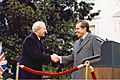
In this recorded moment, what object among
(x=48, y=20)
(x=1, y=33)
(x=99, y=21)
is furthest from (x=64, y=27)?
(x=99, y=21)

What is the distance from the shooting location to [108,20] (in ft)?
92.1

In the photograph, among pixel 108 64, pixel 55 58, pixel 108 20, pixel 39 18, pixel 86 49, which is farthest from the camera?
pixel 108 20

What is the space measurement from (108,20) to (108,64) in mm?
21148

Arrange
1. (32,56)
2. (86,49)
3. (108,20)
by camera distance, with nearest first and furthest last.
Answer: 1. (86,49)
2. (32,56)
3. (108,20)

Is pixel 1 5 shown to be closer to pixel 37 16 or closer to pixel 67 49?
pixel 37 16

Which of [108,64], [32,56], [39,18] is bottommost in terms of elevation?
[108,64]

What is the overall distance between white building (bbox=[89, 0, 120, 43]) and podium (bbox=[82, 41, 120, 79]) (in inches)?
804

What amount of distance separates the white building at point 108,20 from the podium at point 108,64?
20423 mm

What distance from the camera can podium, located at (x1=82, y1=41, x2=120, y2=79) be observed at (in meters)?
7.08

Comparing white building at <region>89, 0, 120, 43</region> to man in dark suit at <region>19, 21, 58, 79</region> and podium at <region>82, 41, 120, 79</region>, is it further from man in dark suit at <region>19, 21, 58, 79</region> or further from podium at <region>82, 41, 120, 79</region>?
podium at <region>82, 41, 120, 79</region>

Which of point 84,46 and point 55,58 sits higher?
point 84,46

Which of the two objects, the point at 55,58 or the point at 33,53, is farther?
the point at 55,58

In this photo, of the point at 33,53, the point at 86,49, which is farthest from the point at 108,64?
the point at 33,53

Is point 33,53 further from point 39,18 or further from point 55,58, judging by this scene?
point 39,18
